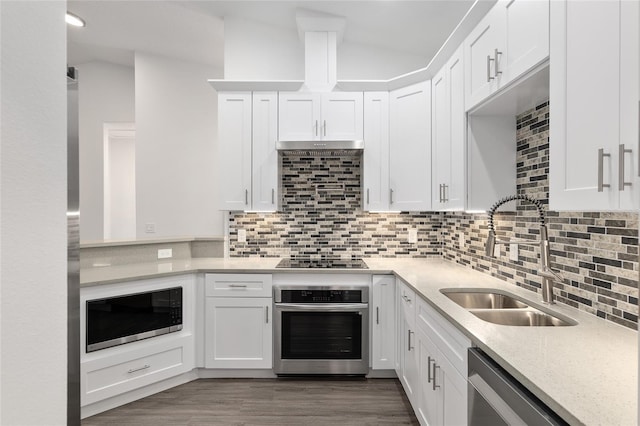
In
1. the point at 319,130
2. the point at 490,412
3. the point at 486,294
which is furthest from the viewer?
the point at 319,130

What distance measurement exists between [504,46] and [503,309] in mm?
1237

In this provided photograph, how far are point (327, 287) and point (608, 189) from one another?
6.91ft

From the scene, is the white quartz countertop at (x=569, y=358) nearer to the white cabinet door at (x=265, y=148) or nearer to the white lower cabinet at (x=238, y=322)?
the white lower cabinet at (x=238, y=322)

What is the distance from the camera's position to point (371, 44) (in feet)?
11.4

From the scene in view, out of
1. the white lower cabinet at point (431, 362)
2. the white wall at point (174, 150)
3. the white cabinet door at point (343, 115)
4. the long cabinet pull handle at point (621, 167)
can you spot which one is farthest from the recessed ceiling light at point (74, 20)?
the long cabinet pull handle at point (621, 167)

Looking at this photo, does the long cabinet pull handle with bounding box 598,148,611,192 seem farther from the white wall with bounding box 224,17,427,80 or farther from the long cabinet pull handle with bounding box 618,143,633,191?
the white wall with bounding box 224,17,427,80

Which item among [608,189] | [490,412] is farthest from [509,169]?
Result: [490,412]

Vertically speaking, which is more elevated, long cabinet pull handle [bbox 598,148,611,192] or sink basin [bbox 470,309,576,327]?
long cabinet pull handle [bbox 598,148,611,192]

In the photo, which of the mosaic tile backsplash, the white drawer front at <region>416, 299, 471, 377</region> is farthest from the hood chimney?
the white drawer front at <region>416, 299, 471, 377</region>

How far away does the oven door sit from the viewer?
2873 millimetres

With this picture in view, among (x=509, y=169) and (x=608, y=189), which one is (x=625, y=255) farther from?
(x=509, y=169)

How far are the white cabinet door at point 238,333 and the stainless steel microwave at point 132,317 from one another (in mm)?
270
